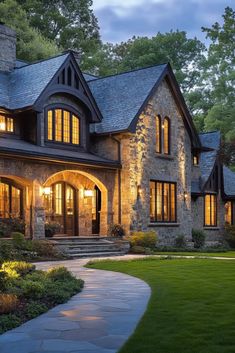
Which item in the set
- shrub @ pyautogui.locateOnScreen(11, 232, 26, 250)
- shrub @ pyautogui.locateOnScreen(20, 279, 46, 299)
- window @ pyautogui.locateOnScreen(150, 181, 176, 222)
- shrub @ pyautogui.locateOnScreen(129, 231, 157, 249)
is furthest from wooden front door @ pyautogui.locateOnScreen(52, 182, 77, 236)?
shrub @ pyautogui.locateOnScreen(20, 279, 46, 299)

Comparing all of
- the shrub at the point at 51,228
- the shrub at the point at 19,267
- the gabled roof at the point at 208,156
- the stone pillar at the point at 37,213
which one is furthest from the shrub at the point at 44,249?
the gabled roof at the point at 208,156

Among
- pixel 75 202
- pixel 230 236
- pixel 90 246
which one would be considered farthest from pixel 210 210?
pixel 90 246

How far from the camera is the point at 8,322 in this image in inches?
282

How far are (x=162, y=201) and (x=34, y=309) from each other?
18.9 meters

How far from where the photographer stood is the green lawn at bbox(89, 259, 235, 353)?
6.04 m

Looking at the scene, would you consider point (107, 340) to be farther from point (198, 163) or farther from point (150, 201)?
point (198, 163)

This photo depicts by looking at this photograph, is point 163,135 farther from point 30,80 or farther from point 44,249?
point 44,249

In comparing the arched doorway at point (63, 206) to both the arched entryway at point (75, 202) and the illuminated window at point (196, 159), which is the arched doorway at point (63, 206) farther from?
the illuminated window at point (196, 159)

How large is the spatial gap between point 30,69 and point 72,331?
63.9 ft

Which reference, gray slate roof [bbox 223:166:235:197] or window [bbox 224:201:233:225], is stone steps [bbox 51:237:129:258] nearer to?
gray slate roof [bbox 223:166:235:197]

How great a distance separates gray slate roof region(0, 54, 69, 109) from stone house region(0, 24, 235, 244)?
2.4 inches

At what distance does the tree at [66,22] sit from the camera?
49734 millimetres

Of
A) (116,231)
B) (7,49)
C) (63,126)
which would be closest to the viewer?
(116,231)

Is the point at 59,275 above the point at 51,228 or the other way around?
the other way around
